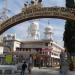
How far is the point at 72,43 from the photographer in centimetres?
3806

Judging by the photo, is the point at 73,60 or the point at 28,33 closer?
the point at 73,60

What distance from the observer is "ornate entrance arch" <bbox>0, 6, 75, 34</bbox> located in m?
28.5

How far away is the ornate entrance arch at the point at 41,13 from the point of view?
28.5m

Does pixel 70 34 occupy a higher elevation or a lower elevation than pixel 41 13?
lower

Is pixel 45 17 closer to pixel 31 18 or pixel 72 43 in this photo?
pixel 31 18

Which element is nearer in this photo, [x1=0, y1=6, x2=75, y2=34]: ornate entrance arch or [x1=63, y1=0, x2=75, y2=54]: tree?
[x1=0, y1=6, x2=75, y2=34]: ornate entrance arch

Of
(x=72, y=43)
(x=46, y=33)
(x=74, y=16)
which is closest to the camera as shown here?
(x=74, y=16)

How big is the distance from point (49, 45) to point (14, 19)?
7034 cm

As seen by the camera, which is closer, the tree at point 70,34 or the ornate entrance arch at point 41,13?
the ornate entrance arch at point 41,13

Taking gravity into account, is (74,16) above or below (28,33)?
below

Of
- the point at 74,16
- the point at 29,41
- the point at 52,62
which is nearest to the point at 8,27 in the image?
the point at 74,16

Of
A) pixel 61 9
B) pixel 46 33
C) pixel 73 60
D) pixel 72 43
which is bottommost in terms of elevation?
pixel 73 60

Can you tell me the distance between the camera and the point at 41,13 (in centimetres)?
2862

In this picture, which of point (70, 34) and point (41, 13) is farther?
point (70, 34)
